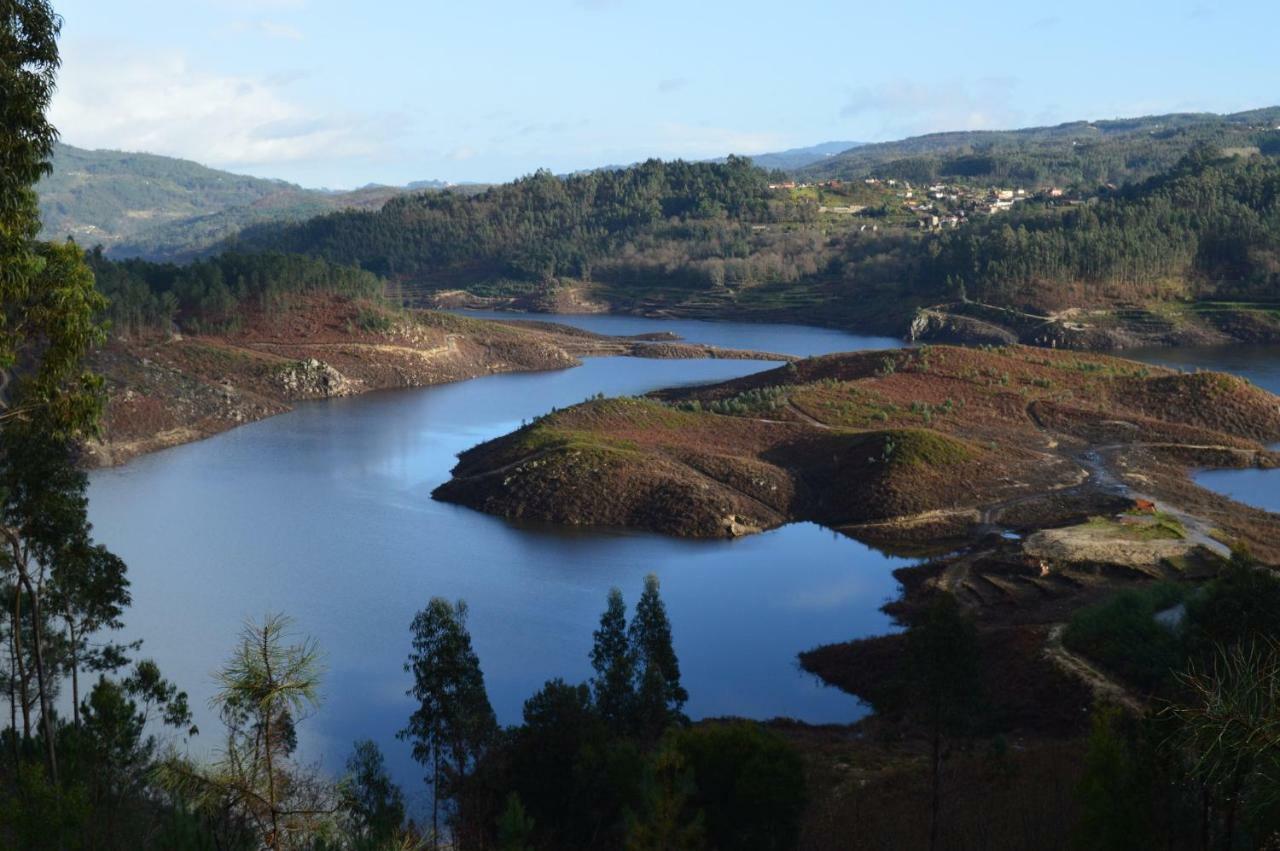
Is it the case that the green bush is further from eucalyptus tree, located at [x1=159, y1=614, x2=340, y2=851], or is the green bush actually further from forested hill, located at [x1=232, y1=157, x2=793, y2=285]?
forested hill, located at [x1=232, y1=157, x2=793, y2=285]

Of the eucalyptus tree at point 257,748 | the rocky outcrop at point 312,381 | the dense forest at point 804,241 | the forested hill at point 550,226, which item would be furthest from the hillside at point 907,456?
the forested hill at point 550,226

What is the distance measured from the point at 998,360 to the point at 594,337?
5475 cm

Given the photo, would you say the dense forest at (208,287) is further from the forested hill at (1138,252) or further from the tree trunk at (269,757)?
the tree trunk at (269,757)

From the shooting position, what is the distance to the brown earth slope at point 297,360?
7044cm

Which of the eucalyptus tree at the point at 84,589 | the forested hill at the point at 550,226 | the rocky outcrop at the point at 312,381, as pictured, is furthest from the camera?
the forested hill at the point at 550,226

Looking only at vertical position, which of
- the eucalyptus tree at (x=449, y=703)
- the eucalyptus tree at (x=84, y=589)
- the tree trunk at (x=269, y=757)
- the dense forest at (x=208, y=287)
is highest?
the dense forest at (x=208, y=287)

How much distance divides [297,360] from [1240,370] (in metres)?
70.4

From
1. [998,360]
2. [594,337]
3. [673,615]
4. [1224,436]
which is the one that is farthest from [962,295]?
[673,615]

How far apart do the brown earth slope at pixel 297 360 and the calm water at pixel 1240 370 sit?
32.6 meters

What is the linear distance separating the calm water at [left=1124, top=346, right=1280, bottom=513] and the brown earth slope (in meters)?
32.6

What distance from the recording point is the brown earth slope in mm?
70438

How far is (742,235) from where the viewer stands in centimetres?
16750

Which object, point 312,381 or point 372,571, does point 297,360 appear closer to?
point 312,381

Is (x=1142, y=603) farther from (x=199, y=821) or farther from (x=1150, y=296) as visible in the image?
(x=1150, y=296)
